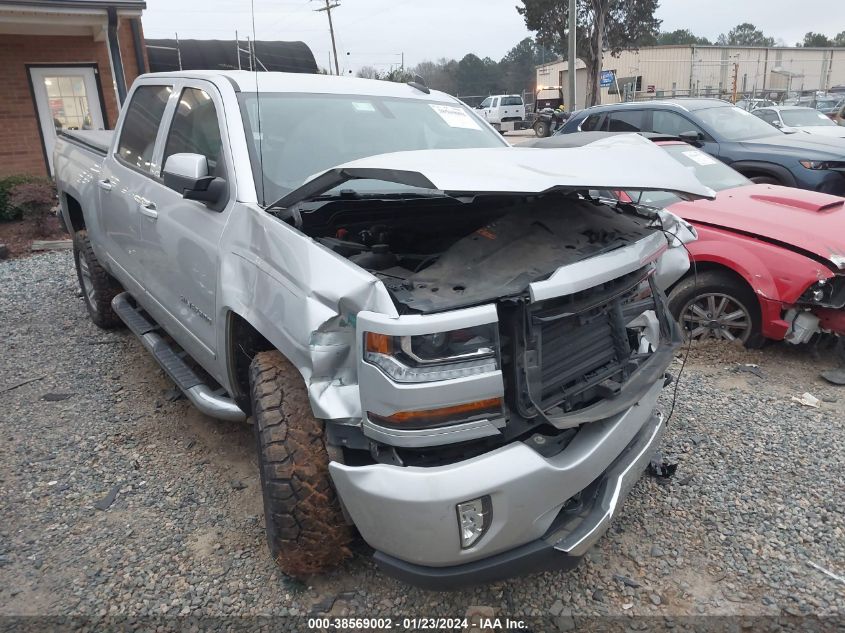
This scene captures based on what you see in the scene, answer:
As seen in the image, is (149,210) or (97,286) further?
(97,286)

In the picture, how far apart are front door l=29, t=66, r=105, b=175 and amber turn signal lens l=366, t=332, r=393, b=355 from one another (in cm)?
1133

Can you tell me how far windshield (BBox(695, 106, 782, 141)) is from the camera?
8555 millimetres

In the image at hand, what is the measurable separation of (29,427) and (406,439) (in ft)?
9.62

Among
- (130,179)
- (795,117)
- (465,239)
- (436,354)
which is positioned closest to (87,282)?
(130,179)

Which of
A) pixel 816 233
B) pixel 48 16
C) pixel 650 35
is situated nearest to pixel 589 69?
pixel 650 35

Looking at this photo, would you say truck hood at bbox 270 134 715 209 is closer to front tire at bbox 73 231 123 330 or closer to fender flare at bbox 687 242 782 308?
fender flare at bbox 687 242 782 308

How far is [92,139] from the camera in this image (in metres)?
5.41

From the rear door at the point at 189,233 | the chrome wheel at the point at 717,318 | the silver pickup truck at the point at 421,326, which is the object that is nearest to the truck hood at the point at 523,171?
the silver pickup truck at the point at 421,326

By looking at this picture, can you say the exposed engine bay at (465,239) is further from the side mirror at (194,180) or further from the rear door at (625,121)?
the rear door at (625,121)

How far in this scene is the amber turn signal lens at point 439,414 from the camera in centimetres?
195

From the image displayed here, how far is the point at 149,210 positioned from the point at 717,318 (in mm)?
3795

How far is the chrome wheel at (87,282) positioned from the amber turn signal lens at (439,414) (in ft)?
13.5

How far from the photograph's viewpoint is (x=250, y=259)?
8.63ft

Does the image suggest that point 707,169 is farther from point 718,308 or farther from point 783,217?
point 718,308
